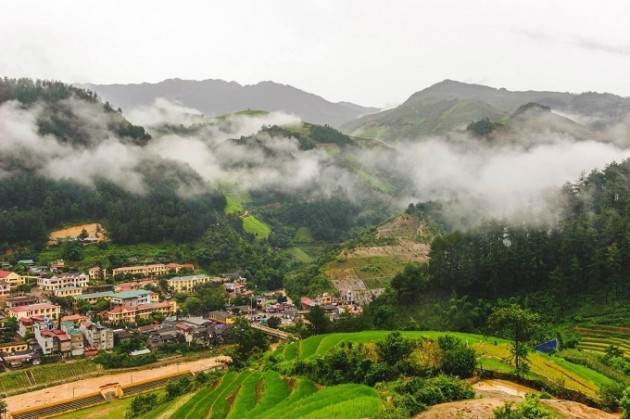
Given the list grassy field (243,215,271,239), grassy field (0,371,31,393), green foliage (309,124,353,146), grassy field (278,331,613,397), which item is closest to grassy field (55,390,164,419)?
grassy field (0,371,31,393)

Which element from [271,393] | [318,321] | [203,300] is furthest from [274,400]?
[203,300]

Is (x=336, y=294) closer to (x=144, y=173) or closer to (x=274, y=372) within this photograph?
(x=274, y=372)

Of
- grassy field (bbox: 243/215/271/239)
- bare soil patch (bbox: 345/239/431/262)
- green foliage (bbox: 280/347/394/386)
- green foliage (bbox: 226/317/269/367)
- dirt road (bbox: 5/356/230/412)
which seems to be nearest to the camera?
green foliage (bbox: 280/347/394/386)

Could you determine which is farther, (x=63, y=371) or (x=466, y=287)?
(x=466, y=287)

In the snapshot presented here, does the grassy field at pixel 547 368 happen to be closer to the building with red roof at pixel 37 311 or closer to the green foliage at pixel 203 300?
the green foliage at pixel 203 300

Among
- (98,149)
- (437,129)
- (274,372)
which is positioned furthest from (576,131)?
(274,372)

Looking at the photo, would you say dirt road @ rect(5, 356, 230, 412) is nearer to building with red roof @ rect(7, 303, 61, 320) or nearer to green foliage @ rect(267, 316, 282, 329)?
green foliage @ rect(267, 316, 282, 329)
